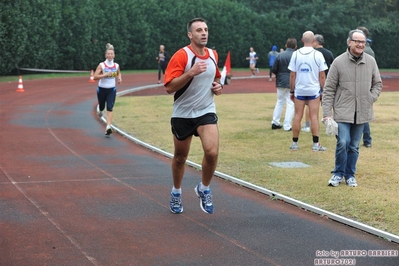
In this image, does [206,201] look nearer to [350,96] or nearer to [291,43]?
[350,96]

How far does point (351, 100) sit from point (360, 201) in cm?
150

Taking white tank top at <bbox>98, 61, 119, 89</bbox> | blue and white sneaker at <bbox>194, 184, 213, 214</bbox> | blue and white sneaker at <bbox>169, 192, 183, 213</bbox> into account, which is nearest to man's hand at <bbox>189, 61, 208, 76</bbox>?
blue and white sneaker at <bbox>194, 184, 213, 214</bbox>

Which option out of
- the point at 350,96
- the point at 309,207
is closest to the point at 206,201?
the point at 309,207

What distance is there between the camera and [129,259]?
6.34 m

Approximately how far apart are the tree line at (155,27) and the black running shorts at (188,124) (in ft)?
94.9

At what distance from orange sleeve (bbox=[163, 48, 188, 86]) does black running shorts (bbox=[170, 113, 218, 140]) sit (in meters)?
0.52

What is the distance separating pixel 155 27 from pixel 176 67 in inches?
1591

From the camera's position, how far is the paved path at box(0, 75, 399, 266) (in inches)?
255

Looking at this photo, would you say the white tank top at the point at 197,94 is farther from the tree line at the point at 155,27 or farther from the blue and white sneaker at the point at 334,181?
the tree line at the point at 155,27

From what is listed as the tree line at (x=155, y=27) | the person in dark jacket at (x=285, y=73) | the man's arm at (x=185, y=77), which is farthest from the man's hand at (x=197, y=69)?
the tree line at (x=155, y=27)

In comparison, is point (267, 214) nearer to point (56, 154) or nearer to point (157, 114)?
point (56, 154)

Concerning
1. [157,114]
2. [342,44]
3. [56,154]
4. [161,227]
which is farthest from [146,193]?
[342,44]

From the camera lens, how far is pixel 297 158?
12172 millimetres

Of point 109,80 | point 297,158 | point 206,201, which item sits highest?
point 109,80
